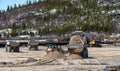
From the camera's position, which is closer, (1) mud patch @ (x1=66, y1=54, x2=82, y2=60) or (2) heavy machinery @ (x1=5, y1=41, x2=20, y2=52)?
(1) mud patch @ (x1=66, y1=54, x2=82, y2=60)

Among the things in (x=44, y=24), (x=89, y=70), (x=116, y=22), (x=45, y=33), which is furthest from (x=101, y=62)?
(x=44, y=24)

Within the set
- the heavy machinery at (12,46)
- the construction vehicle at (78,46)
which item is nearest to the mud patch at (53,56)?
the construction vehicle at (78,46)

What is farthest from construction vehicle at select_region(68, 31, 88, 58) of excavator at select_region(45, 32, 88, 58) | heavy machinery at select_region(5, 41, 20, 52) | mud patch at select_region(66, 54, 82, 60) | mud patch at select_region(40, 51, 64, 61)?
heavy machinery at select_region(5, 41, 20, 52)

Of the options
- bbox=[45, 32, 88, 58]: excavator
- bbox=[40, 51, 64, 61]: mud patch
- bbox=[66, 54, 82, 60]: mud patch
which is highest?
bbox=[45, 32, 88, 58]: excavator

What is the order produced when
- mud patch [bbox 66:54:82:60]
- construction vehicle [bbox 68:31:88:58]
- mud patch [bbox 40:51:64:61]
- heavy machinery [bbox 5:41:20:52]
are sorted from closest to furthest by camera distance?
mud patch [bbox 66:54:82:60] < mud patch [bbox 40:51:64:61] < construction vehicle [bbox 68:31:88:58] < heavy machinery [bbox 5:41:20:52]

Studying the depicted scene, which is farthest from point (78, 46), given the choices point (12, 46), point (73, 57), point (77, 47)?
point (12, 46)

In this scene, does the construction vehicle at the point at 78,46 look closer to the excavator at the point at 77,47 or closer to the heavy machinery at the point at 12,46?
the excavator at the point at 77,47

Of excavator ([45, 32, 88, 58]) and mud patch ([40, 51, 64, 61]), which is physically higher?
Answer: excavator ([45, 32, 88, 58])

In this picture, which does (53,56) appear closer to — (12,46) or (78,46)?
(78,46)

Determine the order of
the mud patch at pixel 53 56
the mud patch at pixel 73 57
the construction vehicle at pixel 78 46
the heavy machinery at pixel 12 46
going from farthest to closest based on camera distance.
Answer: the heavy machinery at pixel 12 46 < the construction vehicle at pixel 78 46 < the mud patch at pixel 53 56 < the mud patch at pixel 73 57

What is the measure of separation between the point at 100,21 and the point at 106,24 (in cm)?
370

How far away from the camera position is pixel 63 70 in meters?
33.8

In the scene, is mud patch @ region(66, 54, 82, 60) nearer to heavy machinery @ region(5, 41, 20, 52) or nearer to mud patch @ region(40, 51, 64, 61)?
mud patch @ region(40, 51, 64, 61)

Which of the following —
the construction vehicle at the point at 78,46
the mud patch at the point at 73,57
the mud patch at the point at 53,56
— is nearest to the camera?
the mud patch at the point at 73,57
